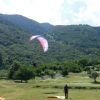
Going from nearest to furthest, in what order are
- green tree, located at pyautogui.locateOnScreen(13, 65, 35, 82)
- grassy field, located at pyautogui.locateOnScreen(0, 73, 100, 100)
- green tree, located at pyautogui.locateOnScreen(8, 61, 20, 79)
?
grassy field, located at pyautogui.locateOnScreen(0, 73, 100, 100) < green tree, located at pyautogui.locateOnScreen(13, 65, 35, 82) < green tree, located at pyautogui.locateOnScreen(8, 61, 20, 79)

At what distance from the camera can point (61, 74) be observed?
101m

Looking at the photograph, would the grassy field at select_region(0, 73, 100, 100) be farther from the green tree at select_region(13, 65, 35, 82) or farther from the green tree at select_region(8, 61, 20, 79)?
the green tree at select_region(8, 61, 20, 79)

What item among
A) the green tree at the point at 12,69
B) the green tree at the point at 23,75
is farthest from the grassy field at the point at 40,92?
the green tree at the point at 12,69

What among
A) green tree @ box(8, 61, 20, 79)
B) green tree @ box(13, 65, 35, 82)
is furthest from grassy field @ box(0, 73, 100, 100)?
green tree @ box(8, 61, 20, 79)

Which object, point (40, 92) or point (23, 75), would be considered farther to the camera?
point (23, 75)

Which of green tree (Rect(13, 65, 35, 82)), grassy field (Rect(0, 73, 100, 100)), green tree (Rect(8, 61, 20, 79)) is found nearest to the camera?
grassy field (Rect(0, 73, 100, 100))

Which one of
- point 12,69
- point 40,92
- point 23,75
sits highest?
point 12,69

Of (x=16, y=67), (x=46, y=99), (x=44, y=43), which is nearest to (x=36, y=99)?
(x=46, y=99)

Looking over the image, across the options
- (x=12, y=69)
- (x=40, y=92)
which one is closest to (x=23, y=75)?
(x=12, y=69)

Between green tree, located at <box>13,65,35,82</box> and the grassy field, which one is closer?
the grassy field

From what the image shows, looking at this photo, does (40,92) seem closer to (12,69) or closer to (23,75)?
(23,75)

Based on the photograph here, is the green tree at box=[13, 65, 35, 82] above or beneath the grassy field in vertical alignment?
above

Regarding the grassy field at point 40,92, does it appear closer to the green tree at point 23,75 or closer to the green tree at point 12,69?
the green tree at point 23,75

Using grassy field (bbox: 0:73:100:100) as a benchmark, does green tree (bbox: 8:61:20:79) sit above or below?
above
